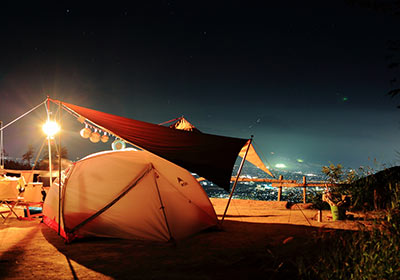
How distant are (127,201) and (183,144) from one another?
145 cm

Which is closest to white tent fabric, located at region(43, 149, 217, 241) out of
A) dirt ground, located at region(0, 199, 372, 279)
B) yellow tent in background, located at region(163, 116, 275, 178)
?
dirt ground, located at region(0, 199, 372, 279)

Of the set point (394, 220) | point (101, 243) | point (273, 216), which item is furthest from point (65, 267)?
point (273, 216)

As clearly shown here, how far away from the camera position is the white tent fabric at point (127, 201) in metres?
4.95

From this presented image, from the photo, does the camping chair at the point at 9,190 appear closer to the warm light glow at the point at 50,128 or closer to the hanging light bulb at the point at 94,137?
the warm light glow at the point at 50,128

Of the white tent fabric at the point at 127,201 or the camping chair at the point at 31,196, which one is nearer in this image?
the white tent fabric at the point at 127,201

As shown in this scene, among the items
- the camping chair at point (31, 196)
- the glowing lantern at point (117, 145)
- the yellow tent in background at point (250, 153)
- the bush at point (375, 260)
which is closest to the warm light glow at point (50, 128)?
the camping chair at point (31, 196)

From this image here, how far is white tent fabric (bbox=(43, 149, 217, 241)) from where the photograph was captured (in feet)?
16.2

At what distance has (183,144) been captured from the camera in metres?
4.90

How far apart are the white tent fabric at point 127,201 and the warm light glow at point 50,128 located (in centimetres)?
142

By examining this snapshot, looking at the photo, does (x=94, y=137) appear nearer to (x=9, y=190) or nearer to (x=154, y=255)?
(x=9, y=190)

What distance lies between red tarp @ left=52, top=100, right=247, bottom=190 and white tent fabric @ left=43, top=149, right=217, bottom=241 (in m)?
0.70

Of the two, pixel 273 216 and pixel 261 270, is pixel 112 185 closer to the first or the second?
pixel 261 270

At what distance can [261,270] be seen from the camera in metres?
3.36

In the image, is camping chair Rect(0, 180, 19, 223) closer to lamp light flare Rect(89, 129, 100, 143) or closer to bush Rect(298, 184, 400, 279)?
lamp light flare Rect(89, 129, 100, 143)
